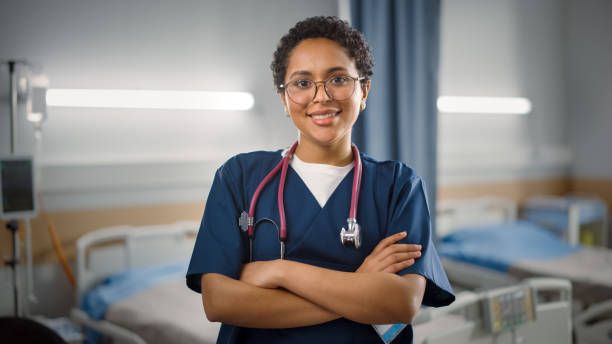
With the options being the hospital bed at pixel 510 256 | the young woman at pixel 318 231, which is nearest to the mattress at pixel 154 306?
the young woman at pixel 318 231

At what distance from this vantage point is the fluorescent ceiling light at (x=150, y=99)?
199cm

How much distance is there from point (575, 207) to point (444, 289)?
3240 mm

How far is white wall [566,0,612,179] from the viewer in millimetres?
4094

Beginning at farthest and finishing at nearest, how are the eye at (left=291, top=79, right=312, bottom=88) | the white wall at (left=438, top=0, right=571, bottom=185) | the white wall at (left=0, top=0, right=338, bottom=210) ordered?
the white wall at (left=438, top=0, right=571, bottom=185), the white wall at (left=0, top=0, right=338, bottom=210), the eye at (left=291, top=79, right=312, bottom=88)

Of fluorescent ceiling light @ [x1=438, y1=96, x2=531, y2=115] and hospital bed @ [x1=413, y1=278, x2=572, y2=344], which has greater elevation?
fluorescent ceiling light @ [x1=438, y1=96, x2=531, y2=115]

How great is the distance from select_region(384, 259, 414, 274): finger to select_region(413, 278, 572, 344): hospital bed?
533 millimetres

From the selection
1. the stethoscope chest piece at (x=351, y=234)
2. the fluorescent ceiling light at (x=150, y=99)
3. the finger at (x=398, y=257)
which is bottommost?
the finger at (x=398, y=257)

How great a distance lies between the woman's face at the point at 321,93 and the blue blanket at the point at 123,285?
55.7 inches

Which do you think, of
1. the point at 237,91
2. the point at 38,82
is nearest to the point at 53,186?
the point at 38,82

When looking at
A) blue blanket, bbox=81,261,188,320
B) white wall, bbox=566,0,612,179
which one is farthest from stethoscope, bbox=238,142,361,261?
white wall, bbox=566,0,612,179

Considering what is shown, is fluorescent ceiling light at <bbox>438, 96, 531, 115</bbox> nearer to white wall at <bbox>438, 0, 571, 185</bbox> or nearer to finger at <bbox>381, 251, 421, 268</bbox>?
white wall at <bbox>438, 0, 571, 185</bbox>

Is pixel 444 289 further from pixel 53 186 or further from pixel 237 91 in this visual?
pixel 53 186

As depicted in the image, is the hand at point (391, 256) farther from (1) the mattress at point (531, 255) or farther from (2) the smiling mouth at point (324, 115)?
(1) the mattress at point (531, 255)

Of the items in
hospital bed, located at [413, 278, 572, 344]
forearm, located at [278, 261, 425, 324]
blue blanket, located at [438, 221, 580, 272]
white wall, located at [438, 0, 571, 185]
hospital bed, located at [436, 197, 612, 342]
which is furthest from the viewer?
white wall, located at [438, 0, 571, 185]
